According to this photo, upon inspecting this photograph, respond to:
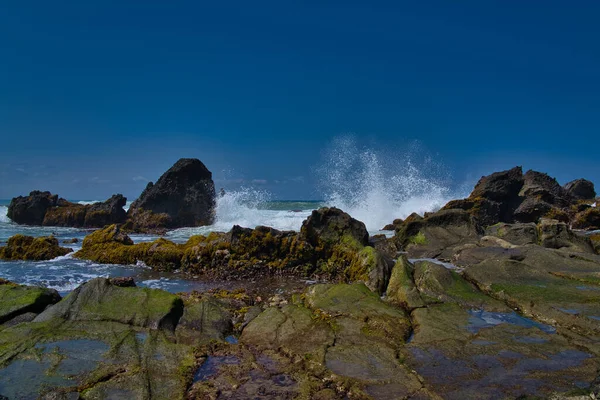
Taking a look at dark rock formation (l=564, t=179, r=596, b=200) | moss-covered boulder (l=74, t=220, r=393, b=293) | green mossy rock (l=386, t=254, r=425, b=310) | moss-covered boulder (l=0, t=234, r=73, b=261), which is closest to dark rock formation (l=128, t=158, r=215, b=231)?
moss-covered boulder (l=0, t=234, r=73, b=261)

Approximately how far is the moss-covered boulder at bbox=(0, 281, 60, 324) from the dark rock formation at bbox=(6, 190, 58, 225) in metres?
41.0

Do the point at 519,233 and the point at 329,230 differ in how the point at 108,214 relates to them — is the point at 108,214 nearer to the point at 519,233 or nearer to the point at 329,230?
the point at 329,230

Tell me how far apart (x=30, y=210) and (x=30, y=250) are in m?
30.5

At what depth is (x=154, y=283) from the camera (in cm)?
1460

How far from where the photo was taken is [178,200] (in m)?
42.0

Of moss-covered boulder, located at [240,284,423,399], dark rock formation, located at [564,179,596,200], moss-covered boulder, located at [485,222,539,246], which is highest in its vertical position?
dark rock formation, located at [564,179,596,200]

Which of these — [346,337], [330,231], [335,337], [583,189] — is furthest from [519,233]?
[583,189]

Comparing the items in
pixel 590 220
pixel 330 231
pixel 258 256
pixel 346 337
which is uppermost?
pixel 590 220

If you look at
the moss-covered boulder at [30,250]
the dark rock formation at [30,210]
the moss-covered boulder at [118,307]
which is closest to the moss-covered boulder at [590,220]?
the moss-covered boulder at [118,307]

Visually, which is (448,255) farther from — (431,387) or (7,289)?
(7,289)

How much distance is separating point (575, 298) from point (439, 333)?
A: 13.4 feet

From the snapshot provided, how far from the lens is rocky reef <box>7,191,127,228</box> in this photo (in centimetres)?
4103

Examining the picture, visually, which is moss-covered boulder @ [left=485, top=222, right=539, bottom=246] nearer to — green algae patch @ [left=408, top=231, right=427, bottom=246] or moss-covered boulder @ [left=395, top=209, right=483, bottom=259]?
moss-covered boulder @ [left=395, top=209, right=483, bottom=259]

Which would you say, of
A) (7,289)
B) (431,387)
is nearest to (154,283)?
(7,289)
